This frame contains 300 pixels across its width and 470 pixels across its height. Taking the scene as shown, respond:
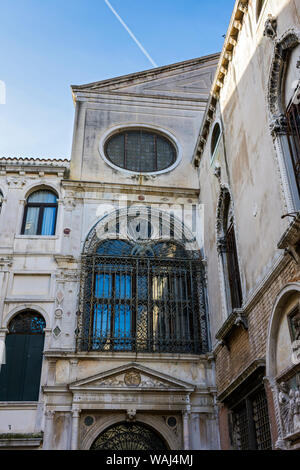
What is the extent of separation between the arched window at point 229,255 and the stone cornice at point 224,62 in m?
2.90

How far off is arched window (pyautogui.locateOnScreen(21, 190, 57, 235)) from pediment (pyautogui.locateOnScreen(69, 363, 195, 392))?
4482mm

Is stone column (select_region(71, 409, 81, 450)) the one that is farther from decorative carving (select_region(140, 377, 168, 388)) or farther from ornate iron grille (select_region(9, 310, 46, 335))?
ornate iron grille (select_region(9, 310, 46, 335))

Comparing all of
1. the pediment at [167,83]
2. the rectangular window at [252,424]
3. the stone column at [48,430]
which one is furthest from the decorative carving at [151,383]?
the pediment at [167,83]

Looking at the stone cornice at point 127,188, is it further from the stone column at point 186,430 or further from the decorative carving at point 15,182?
the stone column at point 186,430

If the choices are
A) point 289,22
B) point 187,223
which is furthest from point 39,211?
point 289,22

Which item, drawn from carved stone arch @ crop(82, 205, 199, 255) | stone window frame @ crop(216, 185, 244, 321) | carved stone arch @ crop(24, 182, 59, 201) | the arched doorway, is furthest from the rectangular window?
carved stone arch @ crop(24, 182, 59, 201)

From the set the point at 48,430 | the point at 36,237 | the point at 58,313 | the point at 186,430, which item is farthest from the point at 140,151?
the point at 48,430

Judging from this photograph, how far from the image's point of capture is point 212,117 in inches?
559

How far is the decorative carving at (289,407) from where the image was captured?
25.4ft

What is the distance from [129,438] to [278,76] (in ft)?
28.8

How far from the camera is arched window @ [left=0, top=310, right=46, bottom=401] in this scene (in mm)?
11883

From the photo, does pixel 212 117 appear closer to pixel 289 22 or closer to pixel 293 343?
pixel 289 22

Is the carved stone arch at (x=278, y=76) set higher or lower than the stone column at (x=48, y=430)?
higher

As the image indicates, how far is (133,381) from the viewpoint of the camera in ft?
39.7
